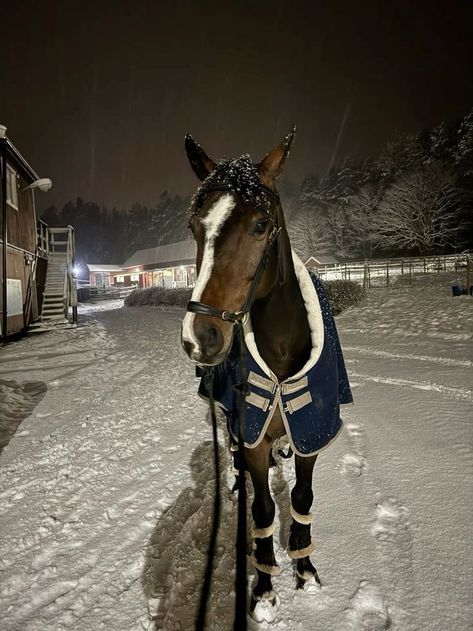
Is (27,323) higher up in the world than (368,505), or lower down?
higher up

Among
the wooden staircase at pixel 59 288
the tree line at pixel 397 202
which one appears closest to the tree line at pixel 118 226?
the tree line at pixel 397 202

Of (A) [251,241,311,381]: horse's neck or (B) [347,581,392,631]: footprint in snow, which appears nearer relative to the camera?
(B) [347,581,392,631]: footprint in snow

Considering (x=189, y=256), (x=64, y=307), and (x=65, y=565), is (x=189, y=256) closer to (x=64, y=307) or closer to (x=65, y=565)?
(x=64, y=307)

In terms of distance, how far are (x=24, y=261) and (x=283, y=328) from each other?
15.0 meters

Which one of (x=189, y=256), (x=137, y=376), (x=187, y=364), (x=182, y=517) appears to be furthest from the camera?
(x=189, y=256)


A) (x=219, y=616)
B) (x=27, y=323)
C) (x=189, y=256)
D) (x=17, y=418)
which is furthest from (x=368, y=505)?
(x=189, y=256)

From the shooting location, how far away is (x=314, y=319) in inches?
83.4

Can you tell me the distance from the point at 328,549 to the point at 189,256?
147ft

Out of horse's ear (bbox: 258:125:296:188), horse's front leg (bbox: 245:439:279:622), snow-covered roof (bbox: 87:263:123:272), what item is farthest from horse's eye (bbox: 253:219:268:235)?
snow-covered roof (bbox: 87:263:123:272)

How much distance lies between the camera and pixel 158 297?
2736cm

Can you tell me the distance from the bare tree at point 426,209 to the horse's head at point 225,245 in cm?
3532

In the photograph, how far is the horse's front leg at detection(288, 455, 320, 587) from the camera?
212 centimetres

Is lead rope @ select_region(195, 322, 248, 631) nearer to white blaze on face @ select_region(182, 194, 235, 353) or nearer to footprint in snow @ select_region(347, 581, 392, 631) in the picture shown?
white blaze on face @ select_region(182, 194, 235, 353)

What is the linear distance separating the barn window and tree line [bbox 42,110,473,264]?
7.93 m
